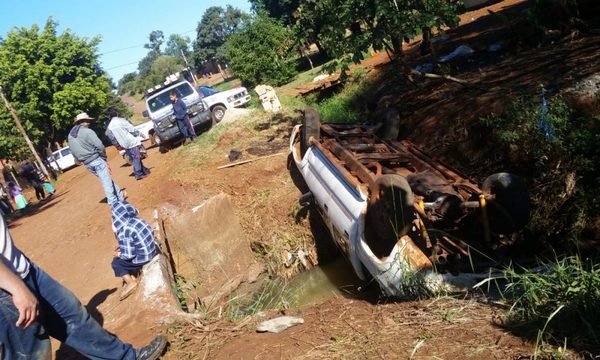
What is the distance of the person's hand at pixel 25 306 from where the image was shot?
8.33ft

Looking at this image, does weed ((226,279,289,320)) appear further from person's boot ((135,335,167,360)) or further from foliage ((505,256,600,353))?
foliage ((505,256,600,353))

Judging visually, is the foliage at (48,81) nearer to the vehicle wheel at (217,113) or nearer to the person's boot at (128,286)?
the vehicle wheel at (217,113)

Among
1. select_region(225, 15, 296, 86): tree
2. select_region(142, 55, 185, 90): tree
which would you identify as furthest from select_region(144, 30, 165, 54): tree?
select_region(225, 15, 296, 86): tree

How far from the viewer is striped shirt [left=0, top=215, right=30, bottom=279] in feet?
9.18

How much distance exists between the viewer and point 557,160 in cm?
489

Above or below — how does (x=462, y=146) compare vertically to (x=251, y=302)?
above

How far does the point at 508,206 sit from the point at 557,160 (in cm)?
122

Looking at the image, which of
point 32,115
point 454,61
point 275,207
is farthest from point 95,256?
point 32,115

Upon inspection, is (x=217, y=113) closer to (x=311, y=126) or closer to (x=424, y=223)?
(x=311, y=126)

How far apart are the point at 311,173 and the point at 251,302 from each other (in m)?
1.97

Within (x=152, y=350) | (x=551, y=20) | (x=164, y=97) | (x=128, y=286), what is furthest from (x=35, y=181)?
(x=551, y=20)

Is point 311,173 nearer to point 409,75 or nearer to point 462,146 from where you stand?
point 462,146

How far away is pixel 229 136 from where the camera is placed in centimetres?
1120

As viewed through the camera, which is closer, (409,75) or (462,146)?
(462,146)
